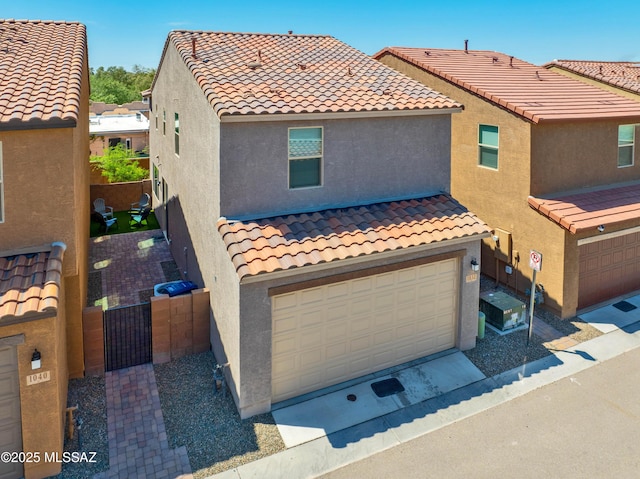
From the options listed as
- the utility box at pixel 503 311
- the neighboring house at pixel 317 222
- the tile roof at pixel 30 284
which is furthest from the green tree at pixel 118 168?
the utility box at pixel 503 311

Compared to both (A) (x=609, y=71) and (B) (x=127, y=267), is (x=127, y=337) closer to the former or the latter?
(B) (x=127, y=267)

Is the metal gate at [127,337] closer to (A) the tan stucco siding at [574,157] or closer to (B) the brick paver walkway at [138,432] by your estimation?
(B) the brick paver walkway at [138,432]

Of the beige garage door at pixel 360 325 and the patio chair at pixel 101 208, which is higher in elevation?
the patio chair at pixel 101 208

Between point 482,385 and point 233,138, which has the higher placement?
point 233,138

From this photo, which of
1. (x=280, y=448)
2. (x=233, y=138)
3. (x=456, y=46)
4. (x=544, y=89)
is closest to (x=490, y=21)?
(x=456, y=46)

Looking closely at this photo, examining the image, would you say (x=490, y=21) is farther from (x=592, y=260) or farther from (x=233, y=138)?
(x=233, y=138)
